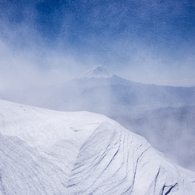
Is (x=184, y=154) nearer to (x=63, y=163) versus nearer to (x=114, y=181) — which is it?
(x=114, y=181)

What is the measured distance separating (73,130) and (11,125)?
1.71 meters

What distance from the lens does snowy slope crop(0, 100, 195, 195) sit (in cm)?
194

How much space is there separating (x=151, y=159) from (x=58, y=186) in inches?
95.4

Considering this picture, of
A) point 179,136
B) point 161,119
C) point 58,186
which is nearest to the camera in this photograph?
point 58,186

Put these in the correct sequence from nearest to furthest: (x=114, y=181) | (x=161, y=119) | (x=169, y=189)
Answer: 1. (x=114, y=181)
2. (x=169, y=189)
3. (x=161, y=119)

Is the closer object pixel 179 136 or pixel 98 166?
pixel 98 166

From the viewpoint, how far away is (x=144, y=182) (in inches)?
90.5

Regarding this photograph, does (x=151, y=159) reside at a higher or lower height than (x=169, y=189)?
higher

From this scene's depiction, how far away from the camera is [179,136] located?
15.6 meters

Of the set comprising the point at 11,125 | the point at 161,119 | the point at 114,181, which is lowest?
the point at 114,181

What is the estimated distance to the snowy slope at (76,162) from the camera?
194cm

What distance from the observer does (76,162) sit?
2.27 m

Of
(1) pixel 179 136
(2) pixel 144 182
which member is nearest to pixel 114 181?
(2) pixel 144 182

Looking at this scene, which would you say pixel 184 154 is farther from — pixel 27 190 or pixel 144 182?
pixel 27 190
